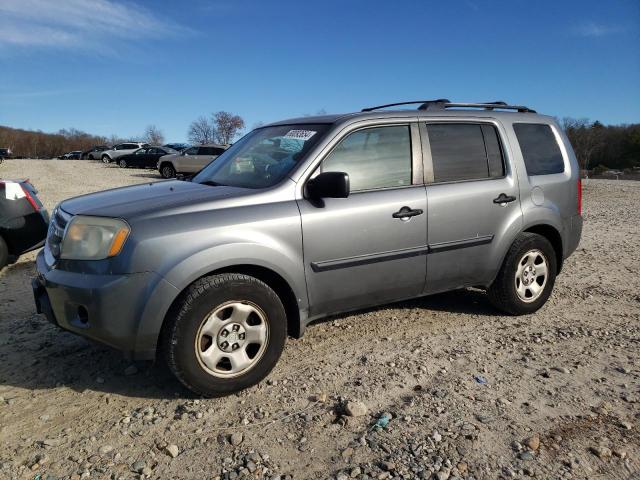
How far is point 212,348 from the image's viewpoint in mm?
3094

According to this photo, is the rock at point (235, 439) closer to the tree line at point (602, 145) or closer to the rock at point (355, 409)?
the rock at point (355, 409)

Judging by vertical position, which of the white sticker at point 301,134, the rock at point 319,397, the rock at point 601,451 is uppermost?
the white sticker at point 301,134

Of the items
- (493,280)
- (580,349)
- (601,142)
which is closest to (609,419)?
(580,349)

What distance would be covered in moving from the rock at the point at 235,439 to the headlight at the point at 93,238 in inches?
49.0

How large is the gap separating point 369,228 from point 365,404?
48.2 inches

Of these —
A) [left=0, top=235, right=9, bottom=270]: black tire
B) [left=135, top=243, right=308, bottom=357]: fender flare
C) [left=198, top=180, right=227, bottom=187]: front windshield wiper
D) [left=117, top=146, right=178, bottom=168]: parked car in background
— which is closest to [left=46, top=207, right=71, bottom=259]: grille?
[left=135, top=243, right=308, bottom=357]: fender flare

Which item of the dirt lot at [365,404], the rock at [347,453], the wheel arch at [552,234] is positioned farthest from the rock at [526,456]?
the wheel arch at [552,234]

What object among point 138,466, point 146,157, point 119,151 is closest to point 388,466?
point 138,466

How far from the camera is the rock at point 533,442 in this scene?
2602 mm

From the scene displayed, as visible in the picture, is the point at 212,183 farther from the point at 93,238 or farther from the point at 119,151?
the point at 119,151

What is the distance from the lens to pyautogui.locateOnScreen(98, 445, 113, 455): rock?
2627mm

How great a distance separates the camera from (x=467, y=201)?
406cm

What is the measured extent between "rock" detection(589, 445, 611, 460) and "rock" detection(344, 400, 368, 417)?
122 cm

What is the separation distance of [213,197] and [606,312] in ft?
12.7
